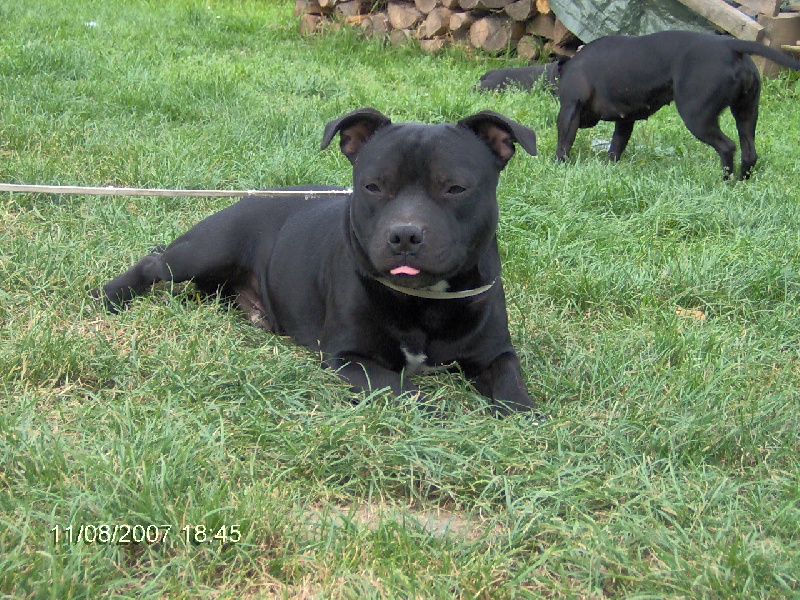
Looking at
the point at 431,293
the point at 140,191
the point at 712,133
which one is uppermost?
the point at 140,191

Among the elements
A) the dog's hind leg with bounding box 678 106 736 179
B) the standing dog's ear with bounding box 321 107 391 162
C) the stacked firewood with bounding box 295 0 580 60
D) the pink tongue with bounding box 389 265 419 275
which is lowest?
the stacked firewood with bounding box 295 0 580 60

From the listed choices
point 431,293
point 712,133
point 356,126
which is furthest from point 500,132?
point 712,133

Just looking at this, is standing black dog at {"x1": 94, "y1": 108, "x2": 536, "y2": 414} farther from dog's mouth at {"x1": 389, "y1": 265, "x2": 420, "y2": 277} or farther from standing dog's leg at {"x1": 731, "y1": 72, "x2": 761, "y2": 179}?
standing dog's leg at {"x1": 731, "y1": 72, "x2": 761, "y2": 179}

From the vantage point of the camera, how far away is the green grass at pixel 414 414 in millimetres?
2160

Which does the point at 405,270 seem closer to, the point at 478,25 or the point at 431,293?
the point at 431,293

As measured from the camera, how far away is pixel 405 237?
9.55 feet

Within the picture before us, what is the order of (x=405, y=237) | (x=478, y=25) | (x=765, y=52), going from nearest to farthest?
(x=405, y=237), (x=765, y=52), (x=478, y=25)

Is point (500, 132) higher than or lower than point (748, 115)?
higher

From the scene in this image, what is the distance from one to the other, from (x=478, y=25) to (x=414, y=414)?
335 inches

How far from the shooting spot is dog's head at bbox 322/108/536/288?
2.96 m

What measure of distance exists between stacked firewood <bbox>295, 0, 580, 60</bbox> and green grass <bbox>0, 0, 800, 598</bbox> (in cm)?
454
